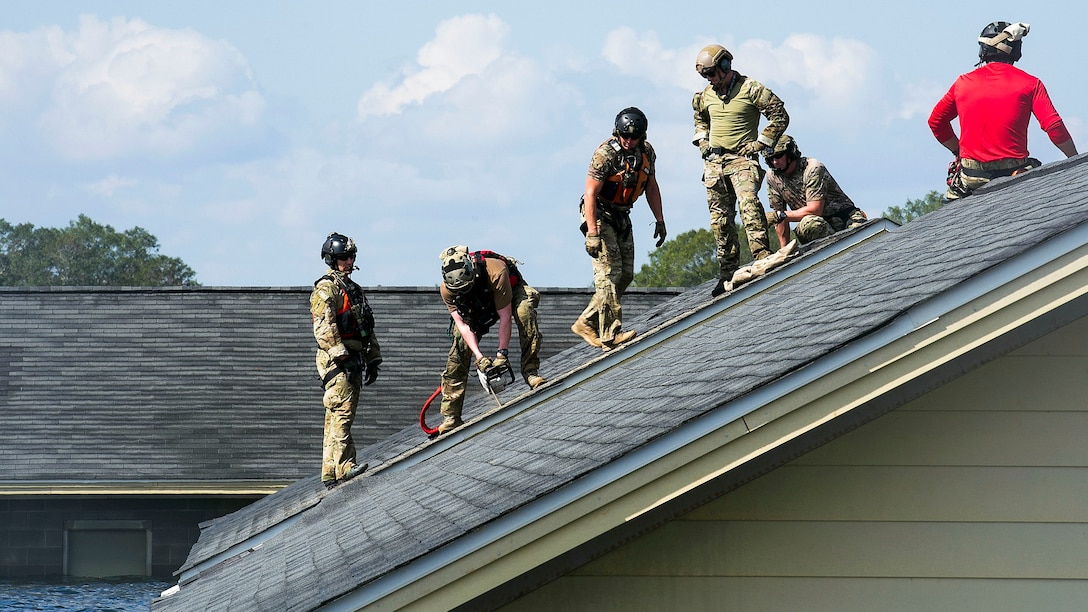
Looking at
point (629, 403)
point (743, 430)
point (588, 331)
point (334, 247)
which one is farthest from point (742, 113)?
point (743, 430)

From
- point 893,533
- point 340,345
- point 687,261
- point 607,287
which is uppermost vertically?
point 687,261

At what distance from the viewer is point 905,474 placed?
15.9ft

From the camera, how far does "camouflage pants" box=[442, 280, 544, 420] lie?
10469 millimetres

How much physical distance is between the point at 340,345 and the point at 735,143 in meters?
3.71

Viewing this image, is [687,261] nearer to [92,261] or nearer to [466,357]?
[92,261]

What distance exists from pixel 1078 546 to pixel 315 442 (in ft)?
46.5

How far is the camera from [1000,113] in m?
9.50

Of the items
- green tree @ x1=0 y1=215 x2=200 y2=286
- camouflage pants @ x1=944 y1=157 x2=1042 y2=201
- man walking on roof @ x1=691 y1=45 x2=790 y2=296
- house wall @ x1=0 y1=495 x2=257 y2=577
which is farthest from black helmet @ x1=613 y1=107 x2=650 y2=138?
green tree @ x1=0 y1=215 x2=200 y2=286

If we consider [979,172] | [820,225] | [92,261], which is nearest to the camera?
[979,172]

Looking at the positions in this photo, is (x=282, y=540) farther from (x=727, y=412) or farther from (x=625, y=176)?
(x=727, y=412)

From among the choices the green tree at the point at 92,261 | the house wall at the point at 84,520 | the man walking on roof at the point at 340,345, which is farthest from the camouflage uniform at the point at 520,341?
the green tree at the point at 92,261

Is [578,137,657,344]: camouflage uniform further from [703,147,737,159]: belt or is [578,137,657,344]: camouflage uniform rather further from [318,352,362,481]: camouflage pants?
[318,352,362,481]: camouflage pants

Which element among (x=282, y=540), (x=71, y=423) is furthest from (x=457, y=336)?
(x=71, y=423)

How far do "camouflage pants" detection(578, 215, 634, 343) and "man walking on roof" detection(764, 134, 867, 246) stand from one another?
1.54 meters
